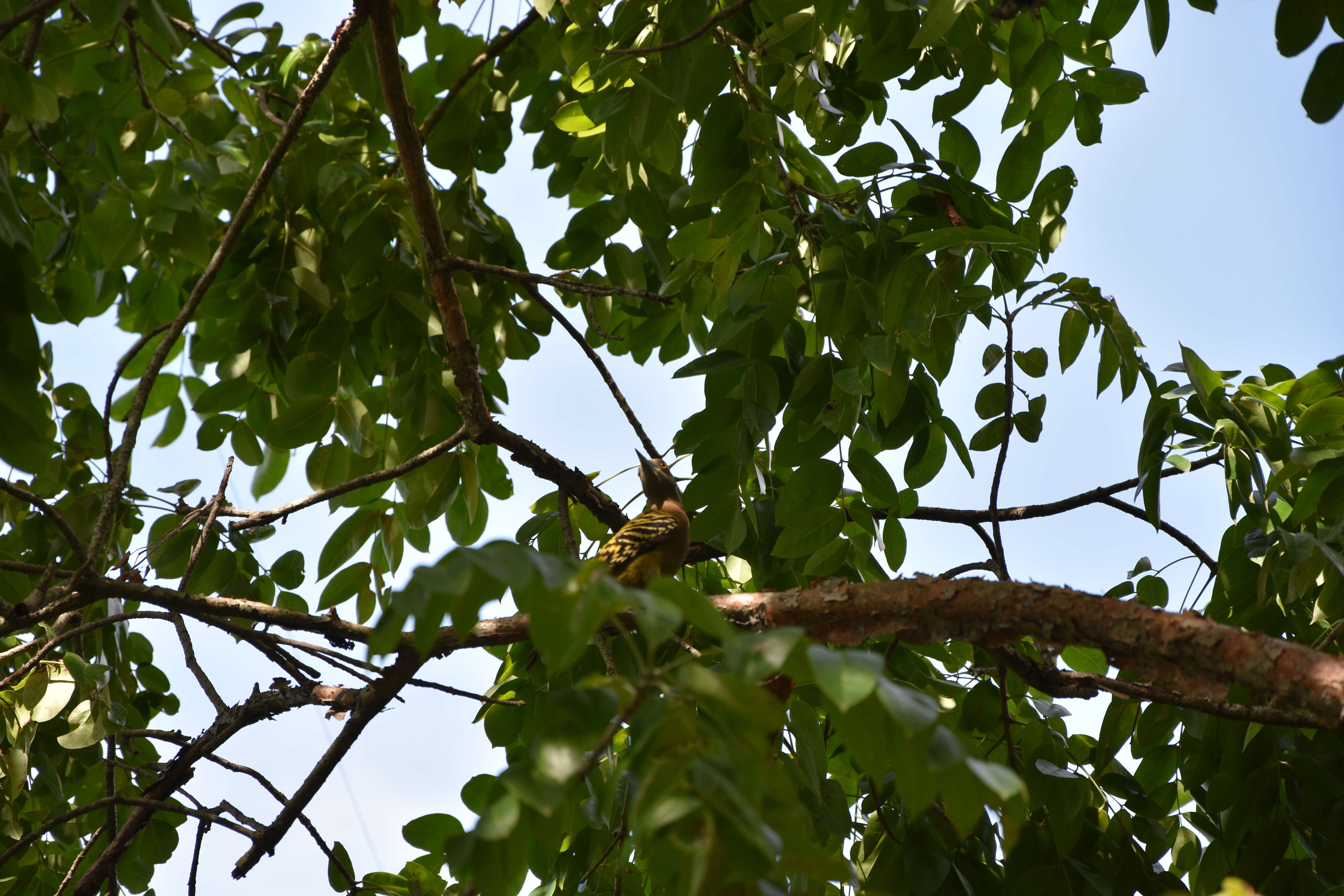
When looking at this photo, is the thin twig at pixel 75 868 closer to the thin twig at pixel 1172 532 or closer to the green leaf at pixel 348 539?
the green leaf at pixel 348 539

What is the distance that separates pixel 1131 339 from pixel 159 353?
235 cm

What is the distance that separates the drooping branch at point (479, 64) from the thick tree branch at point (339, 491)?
0.90 m

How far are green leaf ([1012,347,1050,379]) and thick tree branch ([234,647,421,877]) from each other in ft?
5.22

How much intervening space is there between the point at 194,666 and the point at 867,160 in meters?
2.27

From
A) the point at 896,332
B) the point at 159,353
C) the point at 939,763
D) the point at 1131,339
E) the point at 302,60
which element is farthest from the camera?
the point at 302,60

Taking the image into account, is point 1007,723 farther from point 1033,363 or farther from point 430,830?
point 430,830

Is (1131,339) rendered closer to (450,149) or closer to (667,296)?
(667,296)

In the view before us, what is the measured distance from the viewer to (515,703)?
6.81 ft

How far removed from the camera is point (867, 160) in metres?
2.53

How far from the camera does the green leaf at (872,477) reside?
7.67 feet

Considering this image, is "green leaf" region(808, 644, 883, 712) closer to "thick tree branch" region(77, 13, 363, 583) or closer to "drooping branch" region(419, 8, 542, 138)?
"thick tree branch" region(77, 13, 363, 583)

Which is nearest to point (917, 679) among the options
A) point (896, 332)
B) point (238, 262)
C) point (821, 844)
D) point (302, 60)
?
point (821, 844)

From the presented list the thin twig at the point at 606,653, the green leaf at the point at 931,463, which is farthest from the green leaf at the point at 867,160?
the thin twig at the point at 606,653

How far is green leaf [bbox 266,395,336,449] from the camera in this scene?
278cm
